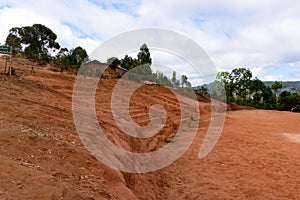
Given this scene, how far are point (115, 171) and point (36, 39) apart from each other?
62.9ft

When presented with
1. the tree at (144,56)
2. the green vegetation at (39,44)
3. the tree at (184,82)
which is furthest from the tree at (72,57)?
the tree at (184,82)

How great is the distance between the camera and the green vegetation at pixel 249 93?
32.3 m

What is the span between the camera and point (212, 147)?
32.7 ft

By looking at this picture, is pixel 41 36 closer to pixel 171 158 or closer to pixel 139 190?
pixel 171 158

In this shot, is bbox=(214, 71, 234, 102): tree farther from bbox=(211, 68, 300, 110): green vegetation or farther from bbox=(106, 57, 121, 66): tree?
bbox=(106, 57, 121, 66): tree

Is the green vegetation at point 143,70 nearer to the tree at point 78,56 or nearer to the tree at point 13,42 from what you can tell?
the tree at point 78,56

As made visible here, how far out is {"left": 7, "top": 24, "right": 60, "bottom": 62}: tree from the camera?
21.2 meters

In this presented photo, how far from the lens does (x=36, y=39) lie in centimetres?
2158

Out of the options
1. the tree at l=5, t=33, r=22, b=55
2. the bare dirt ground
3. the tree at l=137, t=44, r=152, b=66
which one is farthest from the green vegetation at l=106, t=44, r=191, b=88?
the bare dirt ground

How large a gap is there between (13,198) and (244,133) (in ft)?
36.1

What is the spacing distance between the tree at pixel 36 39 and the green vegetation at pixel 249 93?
18.0m

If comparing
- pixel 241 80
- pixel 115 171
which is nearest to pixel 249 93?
pixel 241 80

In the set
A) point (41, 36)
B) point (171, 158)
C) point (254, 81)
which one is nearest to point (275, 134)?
point (171, 158)

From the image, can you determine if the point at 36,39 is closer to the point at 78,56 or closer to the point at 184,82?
the point at 78,56
